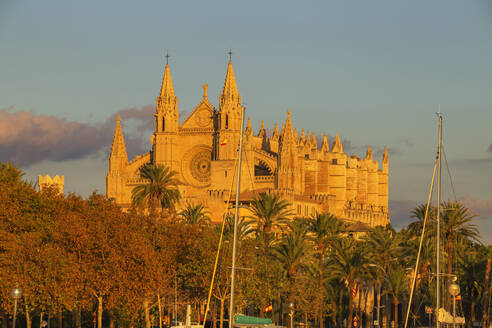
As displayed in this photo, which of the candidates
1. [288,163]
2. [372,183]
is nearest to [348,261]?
[288,163]

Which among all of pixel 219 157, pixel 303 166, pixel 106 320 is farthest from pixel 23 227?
pixel 303 166

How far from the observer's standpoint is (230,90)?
449 ft

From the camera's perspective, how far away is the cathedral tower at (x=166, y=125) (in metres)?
139

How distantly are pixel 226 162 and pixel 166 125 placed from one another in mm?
11883

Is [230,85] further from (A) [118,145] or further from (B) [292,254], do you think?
(B) [292,254]

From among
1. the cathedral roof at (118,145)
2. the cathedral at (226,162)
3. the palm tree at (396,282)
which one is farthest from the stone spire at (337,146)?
the palm tree at (396,282)

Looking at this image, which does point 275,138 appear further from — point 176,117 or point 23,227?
point 23,227

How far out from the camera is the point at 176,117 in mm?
141875

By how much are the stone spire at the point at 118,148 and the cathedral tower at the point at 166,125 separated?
4.18 m

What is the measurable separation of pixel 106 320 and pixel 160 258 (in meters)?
15.8

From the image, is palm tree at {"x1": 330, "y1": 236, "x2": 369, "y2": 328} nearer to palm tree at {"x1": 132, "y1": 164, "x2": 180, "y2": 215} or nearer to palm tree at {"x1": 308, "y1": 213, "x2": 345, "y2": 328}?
palm tree at {"x1": 308, "y1": 213, "x2": 345, "y2": 328}

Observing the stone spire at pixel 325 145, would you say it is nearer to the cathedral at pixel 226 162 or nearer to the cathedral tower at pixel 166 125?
the cathedral at pixel 226 162

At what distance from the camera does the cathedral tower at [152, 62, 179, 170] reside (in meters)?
139

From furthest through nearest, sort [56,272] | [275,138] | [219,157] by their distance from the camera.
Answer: [275,138] → [219,157] → [56,272]
